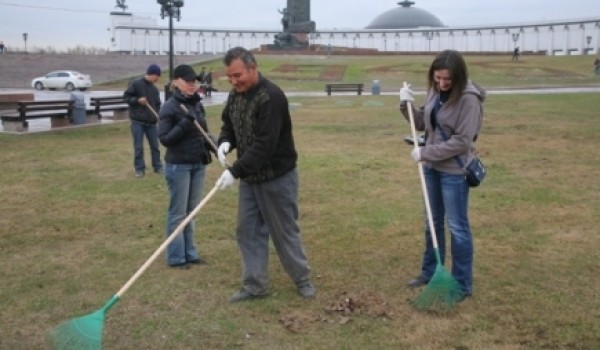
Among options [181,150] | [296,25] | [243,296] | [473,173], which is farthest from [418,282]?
[296,25]

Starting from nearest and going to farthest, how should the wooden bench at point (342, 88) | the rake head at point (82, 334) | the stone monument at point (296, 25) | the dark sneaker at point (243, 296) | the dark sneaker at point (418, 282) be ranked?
1. the rake head at point (82, 334)
2. the dark sneaker at point (243, 296)
3. the dark sneaker at point (418, 282)
4. the wooden bench at point (342, 88)
5. the stone monument at point (296, 25)

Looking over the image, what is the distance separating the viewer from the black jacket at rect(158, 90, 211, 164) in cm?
538

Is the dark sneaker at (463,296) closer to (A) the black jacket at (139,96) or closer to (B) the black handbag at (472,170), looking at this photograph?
(B) the black handbag at (472,170)

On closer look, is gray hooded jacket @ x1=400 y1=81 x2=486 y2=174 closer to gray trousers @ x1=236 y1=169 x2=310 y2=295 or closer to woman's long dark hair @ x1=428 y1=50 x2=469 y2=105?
woman's long dark hair @ x1=428 y1=50 x2=469 y2=105

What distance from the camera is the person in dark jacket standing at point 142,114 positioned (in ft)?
30.5

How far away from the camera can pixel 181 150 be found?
17.8 ft

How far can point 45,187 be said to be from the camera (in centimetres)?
889

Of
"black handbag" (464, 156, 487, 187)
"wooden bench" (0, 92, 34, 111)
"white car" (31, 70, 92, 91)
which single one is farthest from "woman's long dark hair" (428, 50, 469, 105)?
"white car" (31, 70, 92, 91)

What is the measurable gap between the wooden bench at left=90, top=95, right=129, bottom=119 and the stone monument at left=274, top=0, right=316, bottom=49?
176ft

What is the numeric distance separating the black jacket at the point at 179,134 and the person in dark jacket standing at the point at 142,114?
12.2ft

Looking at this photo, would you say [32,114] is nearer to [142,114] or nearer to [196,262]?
[142,114]

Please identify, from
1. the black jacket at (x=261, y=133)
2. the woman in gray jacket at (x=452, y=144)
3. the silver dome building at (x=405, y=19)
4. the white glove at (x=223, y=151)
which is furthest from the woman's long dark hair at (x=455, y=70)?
the silver dome building at (x=405, y=19)

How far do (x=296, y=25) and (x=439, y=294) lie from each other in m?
68.8

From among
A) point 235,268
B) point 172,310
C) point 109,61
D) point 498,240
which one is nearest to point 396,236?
point 498,240
